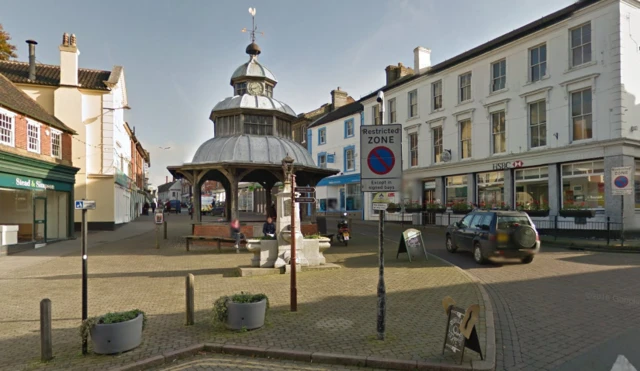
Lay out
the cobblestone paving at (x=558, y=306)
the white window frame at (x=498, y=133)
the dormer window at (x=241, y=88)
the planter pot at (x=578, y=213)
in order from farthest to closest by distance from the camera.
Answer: the white window frame at (x=498, y=133), the dormer window at (x=241, y=88), the planter pot at (x=578, y=213), the cobblestone paving at (x=558, y=306)

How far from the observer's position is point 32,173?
17703 millimetres

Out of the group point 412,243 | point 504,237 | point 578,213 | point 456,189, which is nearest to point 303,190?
point 412,243

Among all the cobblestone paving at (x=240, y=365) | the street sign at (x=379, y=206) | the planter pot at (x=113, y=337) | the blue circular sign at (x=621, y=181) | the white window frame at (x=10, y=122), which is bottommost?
the cobblestone paving at (x=240, y=365)

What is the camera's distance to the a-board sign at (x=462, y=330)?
4.62 meters

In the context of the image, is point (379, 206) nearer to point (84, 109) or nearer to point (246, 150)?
point (246, 150)

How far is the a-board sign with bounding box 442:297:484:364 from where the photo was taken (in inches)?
182

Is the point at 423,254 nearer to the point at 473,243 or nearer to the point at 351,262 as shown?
the point at 473,243

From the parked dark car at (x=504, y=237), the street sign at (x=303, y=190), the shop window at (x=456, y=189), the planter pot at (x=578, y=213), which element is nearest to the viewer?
the street sign at (x=303, y=190)

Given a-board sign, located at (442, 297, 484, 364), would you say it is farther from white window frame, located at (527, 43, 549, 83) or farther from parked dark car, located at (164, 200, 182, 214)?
parked dark car, located at (164, 200, 182, 214)

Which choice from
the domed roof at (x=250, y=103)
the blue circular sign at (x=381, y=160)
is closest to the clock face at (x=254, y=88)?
the domed roof at (x=250, y=103)

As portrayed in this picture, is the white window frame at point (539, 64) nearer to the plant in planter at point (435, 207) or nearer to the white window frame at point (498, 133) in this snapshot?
the white window frame at point (498, 133)

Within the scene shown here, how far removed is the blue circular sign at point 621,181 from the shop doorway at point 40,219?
81.4 ft

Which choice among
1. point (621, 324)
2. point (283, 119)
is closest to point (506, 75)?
point (283, 119)

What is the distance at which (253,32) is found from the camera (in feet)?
70.3
